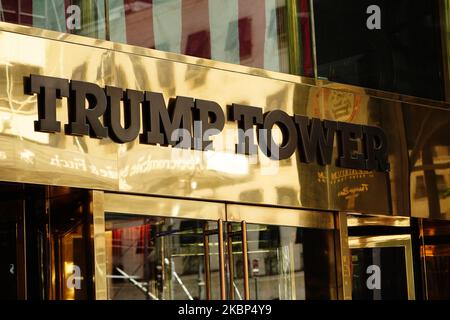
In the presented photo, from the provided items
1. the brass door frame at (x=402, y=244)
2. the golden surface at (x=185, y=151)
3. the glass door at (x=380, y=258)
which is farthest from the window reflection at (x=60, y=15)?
the brass door frame at (x=402, y=244)

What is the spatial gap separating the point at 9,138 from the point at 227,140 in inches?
93.3

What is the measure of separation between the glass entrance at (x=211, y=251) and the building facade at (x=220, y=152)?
0.05 feet

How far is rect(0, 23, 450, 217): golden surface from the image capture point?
987cm

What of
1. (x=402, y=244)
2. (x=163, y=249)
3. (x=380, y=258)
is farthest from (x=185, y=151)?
(x=402, y=244)

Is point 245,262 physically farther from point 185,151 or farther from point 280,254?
point 185,151

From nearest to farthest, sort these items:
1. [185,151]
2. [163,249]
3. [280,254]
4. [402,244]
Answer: [185,151], [163,249], [280,254], [402,244]

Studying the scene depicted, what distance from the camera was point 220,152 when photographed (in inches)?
443

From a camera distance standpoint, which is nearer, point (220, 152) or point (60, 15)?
point (60, 15)

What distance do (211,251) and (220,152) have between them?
0.93m

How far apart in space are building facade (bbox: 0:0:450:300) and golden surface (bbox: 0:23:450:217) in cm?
2

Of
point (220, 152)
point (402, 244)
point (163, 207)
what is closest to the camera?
point (163, 207)

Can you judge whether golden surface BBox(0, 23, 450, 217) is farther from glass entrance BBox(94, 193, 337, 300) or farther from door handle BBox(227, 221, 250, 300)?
door handle BBox(227, 221, 250, 300)

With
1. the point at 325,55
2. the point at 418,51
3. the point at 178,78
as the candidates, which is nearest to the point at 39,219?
the point at 178,78

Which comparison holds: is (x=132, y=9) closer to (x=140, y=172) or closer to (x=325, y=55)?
(x=140, y=172)
